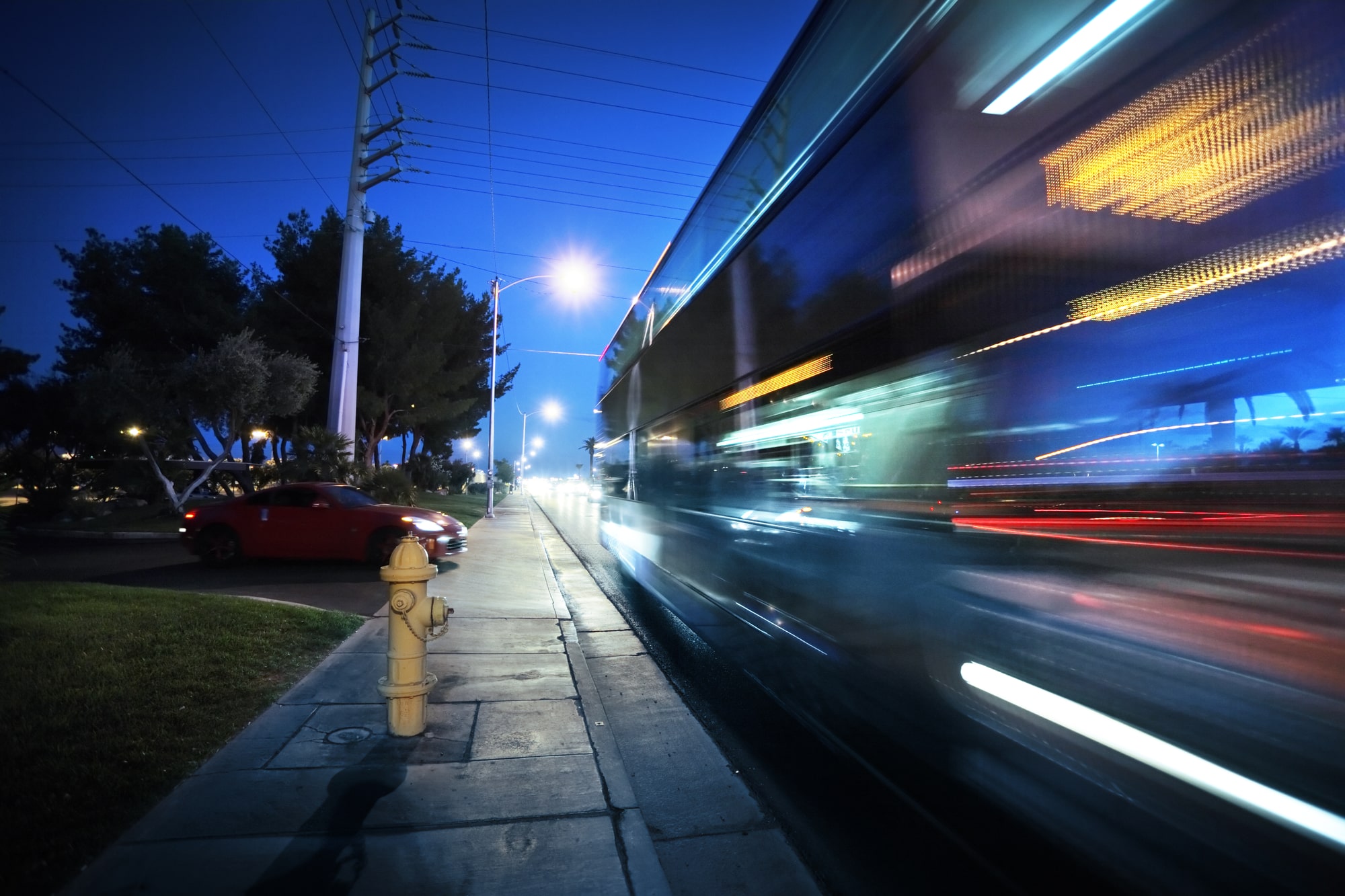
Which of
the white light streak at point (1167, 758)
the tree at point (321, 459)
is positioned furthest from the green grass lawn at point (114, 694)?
the tree at point (321, 459)

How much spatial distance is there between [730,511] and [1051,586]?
13.5ft

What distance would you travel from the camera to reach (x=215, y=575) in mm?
10312

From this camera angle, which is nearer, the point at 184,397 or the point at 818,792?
the point at 818,792

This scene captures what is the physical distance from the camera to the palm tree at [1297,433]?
2.32 m

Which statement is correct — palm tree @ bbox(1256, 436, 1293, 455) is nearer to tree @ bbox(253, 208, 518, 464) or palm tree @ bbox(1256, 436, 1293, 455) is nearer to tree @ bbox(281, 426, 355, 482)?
tree @ bbox(281, 426, 355, 482)

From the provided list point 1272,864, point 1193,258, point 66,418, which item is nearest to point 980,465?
point 1193,258

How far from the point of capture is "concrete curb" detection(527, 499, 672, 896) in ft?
8.85

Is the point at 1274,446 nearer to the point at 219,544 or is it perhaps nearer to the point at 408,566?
the point at 408,566

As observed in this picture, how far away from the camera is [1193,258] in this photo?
101 inches

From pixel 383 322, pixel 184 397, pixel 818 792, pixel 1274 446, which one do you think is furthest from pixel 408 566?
pixel 383 322

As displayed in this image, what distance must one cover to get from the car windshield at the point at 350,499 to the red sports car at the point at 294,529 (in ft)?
0.10

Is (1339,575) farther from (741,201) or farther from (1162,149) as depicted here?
(741,201)

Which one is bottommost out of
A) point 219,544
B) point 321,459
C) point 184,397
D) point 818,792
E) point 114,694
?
point 818,792

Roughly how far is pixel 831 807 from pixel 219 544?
1110 centimetres
